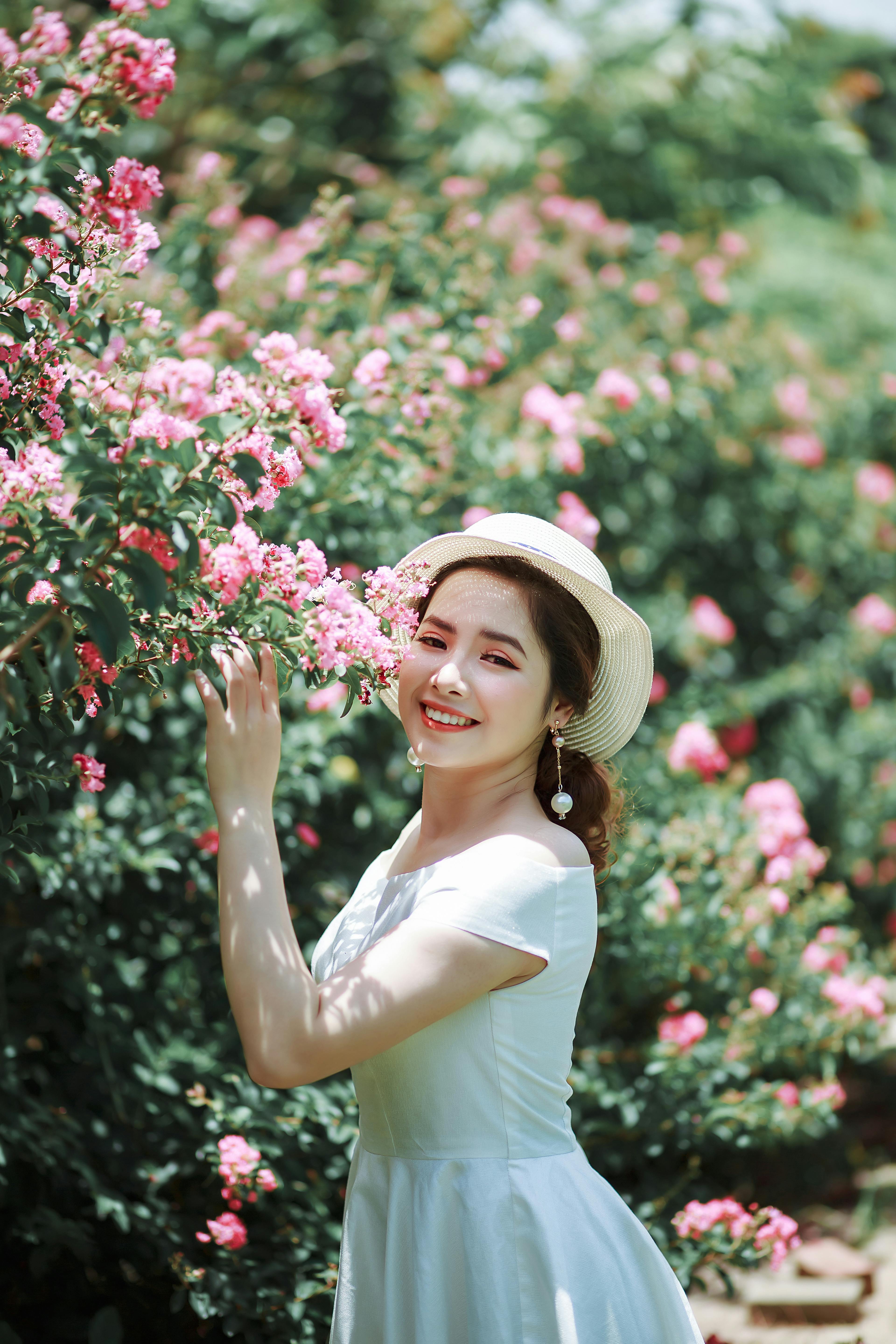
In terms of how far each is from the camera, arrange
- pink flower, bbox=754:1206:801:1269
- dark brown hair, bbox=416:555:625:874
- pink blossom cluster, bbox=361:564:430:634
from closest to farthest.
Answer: pink blossom cluster, bbox=361:564:430:634 → dark brown hair, bbox=416:555:625:874 → pink flower, bbox=754:1206:801:1269

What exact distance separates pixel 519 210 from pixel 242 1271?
15.0 feet

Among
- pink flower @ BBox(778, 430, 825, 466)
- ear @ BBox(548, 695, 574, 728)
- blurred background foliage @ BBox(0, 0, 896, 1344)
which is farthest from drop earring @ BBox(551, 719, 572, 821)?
pink flower @ BBox(778, 430, 825, 466)

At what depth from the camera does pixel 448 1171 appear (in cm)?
149

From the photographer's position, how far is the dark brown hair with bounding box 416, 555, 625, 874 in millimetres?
1655

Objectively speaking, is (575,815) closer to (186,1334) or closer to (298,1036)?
(298,1036)

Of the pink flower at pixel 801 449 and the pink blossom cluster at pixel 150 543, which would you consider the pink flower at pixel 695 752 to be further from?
the pink blossom cluster at pixel 150 543

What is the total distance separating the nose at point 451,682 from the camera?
5.07 ft

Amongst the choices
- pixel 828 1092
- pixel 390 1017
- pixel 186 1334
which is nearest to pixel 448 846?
pixel 390 1017

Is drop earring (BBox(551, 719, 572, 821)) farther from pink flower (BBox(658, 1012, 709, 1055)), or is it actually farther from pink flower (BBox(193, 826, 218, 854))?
pink flower (BBox(658, 1012, 709, 1055))

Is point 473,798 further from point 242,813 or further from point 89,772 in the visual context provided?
point 89,772

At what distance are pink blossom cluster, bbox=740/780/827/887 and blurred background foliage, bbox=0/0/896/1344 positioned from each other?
6.4 inches

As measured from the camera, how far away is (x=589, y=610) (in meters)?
1.72

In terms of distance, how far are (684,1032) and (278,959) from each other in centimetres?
165

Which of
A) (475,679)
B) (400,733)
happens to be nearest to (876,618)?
(400,733)
